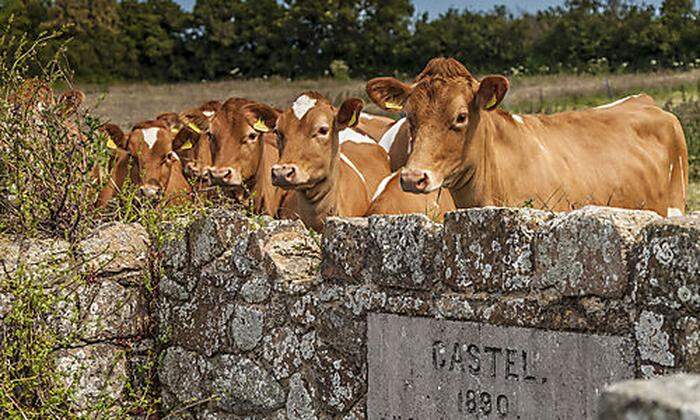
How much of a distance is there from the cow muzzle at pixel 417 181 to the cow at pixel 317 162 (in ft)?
4.55

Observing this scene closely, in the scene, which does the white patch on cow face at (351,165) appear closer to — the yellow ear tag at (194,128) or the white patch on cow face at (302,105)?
the white patch on cow face at (302,105)

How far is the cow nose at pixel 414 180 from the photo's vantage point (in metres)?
5.75

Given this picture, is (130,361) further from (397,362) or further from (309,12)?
(309,12)

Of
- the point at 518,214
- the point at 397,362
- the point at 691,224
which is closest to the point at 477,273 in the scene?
the point at 518,214

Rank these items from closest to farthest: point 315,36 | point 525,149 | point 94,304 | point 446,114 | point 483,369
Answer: point 483,369 → point 94,304 → point 446,114 → point 525,149 → point 315,36

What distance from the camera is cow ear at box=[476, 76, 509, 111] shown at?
607 cm

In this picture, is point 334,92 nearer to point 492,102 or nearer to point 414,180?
point 492,102

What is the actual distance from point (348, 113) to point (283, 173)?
0.67 metres

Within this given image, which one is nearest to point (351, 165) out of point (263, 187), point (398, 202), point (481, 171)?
point (263, 187)

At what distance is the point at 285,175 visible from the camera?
702cm

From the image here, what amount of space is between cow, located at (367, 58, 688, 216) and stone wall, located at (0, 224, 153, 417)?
1.52m

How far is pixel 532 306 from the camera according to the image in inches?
156

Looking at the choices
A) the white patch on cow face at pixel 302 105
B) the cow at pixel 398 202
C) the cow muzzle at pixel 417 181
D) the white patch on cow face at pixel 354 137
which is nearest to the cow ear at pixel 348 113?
the white patch on cow face at pixel 302 105

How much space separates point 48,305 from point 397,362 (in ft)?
6.18
